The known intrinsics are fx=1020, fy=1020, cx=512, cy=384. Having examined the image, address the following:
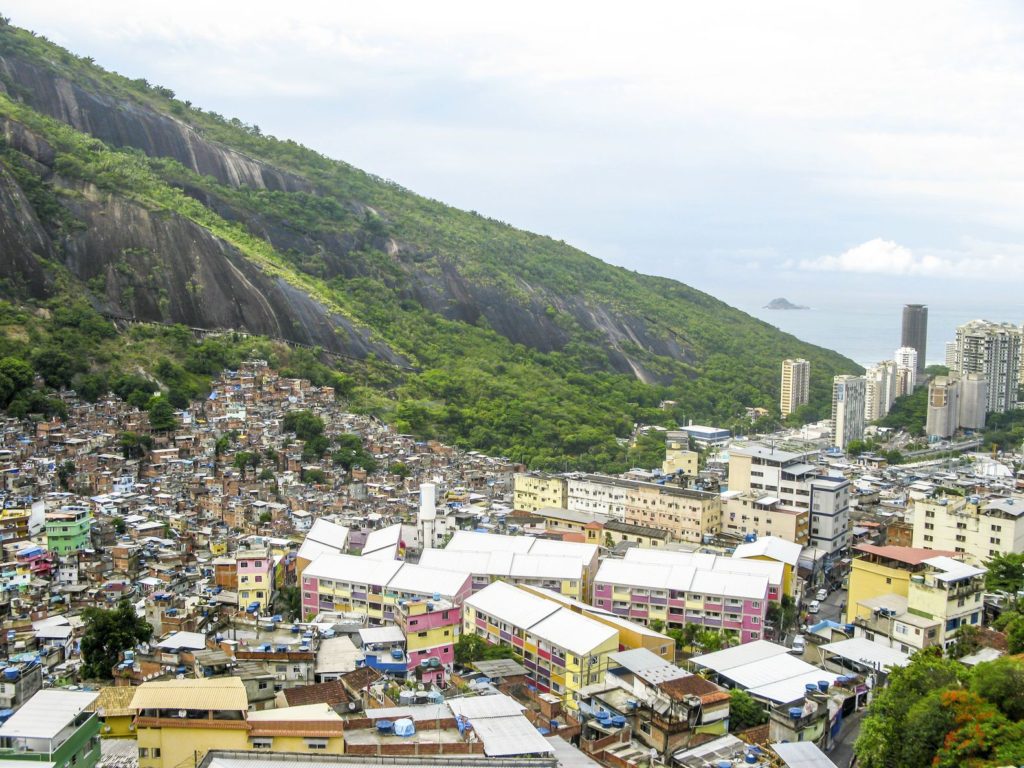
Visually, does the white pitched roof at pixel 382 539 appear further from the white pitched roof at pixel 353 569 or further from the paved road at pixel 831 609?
the paved road at pixel 831 609

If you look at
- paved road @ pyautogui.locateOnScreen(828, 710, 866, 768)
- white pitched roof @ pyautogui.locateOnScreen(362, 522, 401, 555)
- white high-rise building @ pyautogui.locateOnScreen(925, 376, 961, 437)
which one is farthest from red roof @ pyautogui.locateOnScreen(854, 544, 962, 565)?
white high-rise building @ pyautogui.locateOnScreen(925, 376, 961, 437)

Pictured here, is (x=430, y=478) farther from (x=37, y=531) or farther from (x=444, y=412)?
(x=37, y=531)

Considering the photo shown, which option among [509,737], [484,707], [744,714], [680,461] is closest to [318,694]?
[484,707]

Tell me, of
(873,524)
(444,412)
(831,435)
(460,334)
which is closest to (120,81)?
(460,334)

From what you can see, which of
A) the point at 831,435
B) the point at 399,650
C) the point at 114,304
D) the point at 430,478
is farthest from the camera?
the point at 831,435

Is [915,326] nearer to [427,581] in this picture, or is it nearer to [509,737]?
[427,581]

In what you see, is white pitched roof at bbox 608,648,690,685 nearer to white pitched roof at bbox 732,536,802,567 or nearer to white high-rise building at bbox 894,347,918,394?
white pitched roof at bbox 732,536,802,567

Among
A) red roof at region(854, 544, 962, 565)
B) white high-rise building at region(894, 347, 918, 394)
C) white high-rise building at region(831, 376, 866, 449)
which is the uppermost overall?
white high-rise building at region(894, 347, 918, 394)
